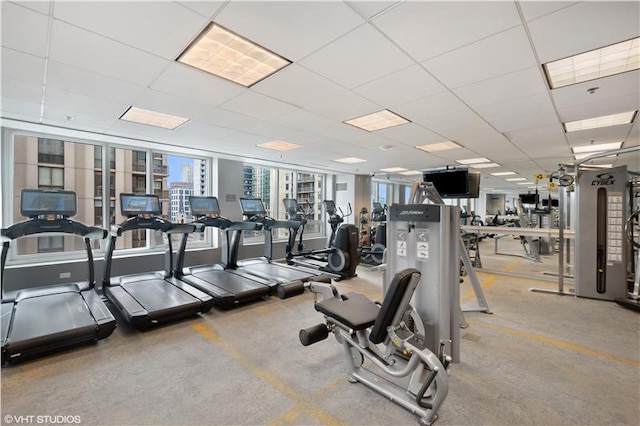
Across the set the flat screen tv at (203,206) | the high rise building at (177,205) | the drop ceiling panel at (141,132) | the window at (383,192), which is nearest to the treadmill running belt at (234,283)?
the flat screen tv at (203,206)

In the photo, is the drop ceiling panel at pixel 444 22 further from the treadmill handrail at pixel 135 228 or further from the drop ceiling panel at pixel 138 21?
the treadmill handrail at pixel 135 228

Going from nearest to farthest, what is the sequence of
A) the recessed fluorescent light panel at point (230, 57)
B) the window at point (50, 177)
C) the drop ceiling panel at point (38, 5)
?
the drop ceiling panel at point (38, 5)
the recessed fluorescent light panel at point (230, 57)
the window at point (50, 177)

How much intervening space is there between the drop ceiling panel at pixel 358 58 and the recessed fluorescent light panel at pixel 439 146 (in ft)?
11.2

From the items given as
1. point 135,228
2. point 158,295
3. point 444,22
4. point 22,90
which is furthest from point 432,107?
point 22,90

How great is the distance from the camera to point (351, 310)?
218 centimetres

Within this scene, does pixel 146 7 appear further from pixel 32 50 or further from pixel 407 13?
pixel 407 13

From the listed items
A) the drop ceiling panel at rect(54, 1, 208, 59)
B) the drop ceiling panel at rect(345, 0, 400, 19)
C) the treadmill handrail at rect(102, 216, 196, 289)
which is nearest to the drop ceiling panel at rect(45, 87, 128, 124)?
the treadmill handrail at rect(102, 216, 196, 289)

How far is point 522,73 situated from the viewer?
2.72 metres

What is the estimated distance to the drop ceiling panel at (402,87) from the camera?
2768 millimetres

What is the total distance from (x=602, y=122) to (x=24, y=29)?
680 cm

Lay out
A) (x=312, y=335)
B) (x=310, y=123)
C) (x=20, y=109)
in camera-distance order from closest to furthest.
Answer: (x=312, y=335) → (x=20, y=109) → (x=310, y=123)

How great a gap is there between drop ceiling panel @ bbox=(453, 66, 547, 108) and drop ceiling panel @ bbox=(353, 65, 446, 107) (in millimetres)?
349

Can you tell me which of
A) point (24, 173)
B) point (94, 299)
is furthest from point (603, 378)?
point (24, 173)

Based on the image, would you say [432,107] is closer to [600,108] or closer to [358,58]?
[358,58]
